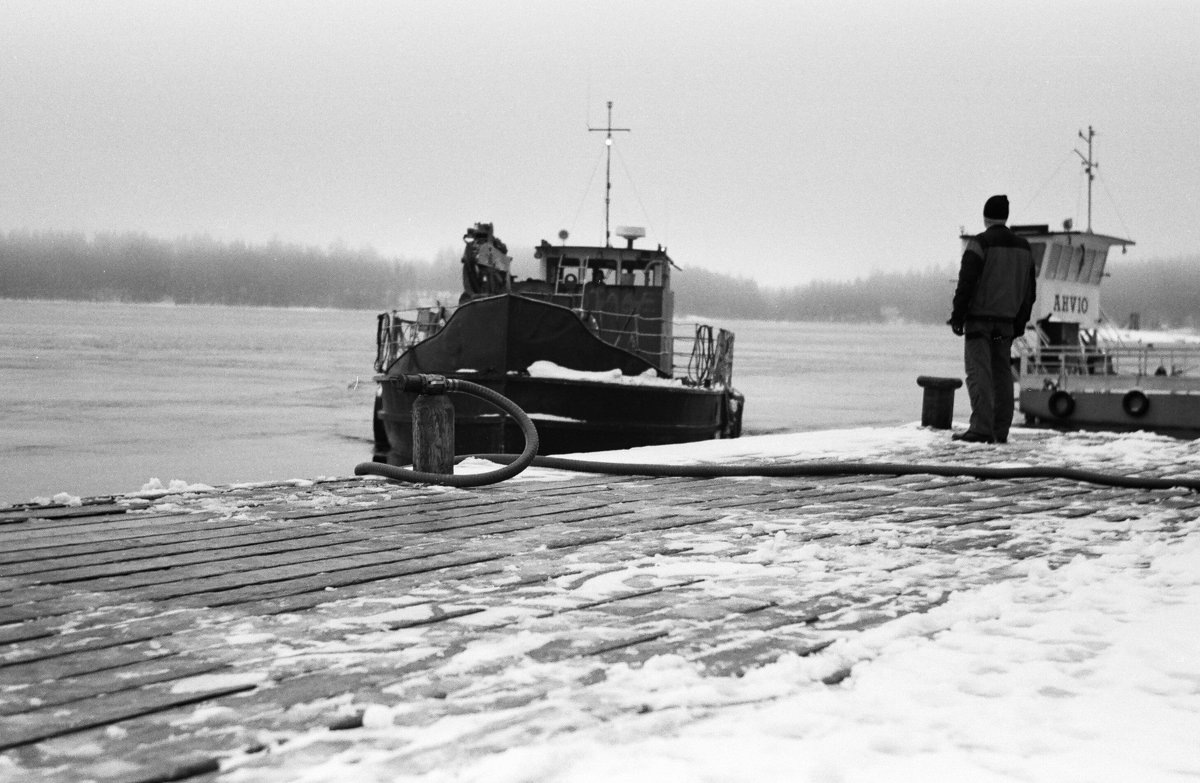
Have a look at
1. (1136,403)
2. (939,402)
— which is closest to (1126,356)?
(1136,403)

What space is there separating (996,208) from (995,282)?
537 millimetres

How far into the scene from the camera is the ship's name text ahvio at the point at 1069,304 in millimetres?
26406

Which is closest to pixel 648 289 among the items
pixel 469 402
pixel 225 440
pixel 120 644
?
pixel 469 402

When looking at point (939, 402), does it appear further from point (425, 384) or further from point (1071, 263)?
point (1071, 263)

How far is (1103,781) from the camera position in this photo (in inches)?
81.5

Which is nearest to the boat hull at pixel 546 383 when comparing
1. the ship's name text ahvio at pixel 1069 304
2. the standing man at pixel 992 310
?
the standing man at pixel 992 310

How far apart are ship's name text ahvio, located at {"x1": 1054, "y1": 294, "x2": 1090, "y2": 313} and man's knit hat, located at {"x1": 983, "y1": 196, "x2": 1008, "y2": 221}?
767 inches

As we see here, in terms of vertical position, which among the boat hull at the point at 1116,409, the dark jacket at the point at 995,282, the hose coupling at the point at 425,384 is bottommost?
the boat hull at the point at 1116,409

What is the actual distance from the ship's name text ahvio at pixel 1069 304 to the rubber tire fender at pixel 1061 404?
6.57 meters

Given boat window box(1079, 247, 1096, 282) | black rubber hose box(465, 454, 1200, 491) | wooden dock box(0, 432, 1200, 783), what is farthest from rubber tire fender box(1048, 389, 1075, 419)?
wooden dock box(0, 432, 1200, 783)

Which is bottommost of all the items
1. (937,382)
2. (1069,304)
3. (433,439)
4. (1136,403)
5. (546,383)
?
(1136,403)

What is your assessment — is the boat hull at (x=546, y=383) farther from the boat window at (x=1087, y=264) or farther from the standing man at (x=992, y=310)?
the boat window at (x=1087, y=264)

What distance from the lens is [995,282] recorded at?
834 cm

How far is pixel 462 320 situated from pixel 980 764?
12668mm
